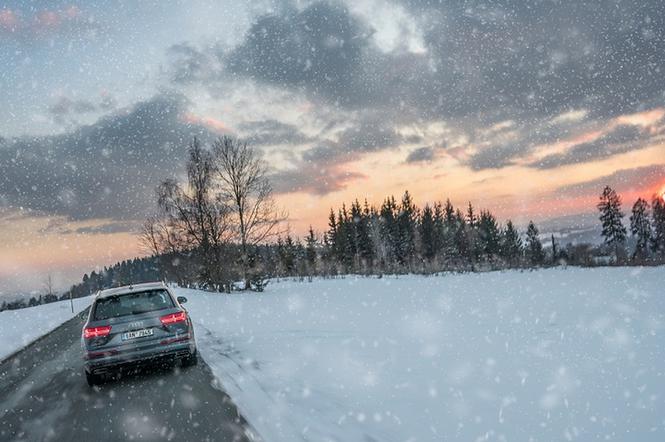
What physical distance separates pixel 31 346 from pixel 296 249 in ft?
272

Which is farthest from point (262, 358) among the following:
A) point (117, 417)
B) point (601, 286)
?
point (601, 286)

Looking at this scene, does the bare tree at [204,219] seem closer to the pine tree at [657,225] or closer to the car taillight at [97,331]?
the car taillight at [97,331]

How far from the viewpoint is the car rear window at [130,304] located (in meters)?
7.55

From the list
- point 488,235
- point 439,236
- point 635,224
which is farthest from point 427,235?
point 635,224

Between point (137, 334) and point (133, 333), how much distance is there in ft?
0.21

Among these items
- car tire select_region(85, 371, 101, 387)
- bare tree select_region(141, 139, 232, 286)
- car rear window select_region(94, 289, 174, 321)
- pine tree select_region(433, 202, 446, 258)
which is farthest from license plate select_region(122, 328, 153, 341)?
pine tree select_region(433, 202, 446, 258)

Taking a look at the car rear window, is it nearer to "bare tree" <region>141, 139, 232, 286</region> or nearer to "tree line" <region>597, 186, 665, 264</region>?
"bare tree" <region>141, 139, 232, 286</region>

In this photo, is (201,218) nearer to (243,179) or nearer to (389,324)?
(243,179)

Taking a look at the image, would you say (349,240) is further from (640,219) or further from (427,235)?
(640,219)

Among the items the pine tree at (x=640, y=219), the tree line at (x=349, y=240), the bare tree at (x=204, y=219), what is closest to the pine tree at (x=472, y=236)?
the tree line at (x=349, y=240)

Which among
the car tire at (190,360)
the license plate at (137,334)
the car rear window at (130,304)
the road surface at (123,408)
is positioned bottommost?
the road surface at (123,408)

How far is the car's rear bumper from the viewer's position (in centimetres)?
717

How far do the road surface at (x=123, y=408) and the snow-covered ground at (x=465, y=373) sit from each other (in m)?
0.35

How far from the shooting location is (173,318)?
7664mm
